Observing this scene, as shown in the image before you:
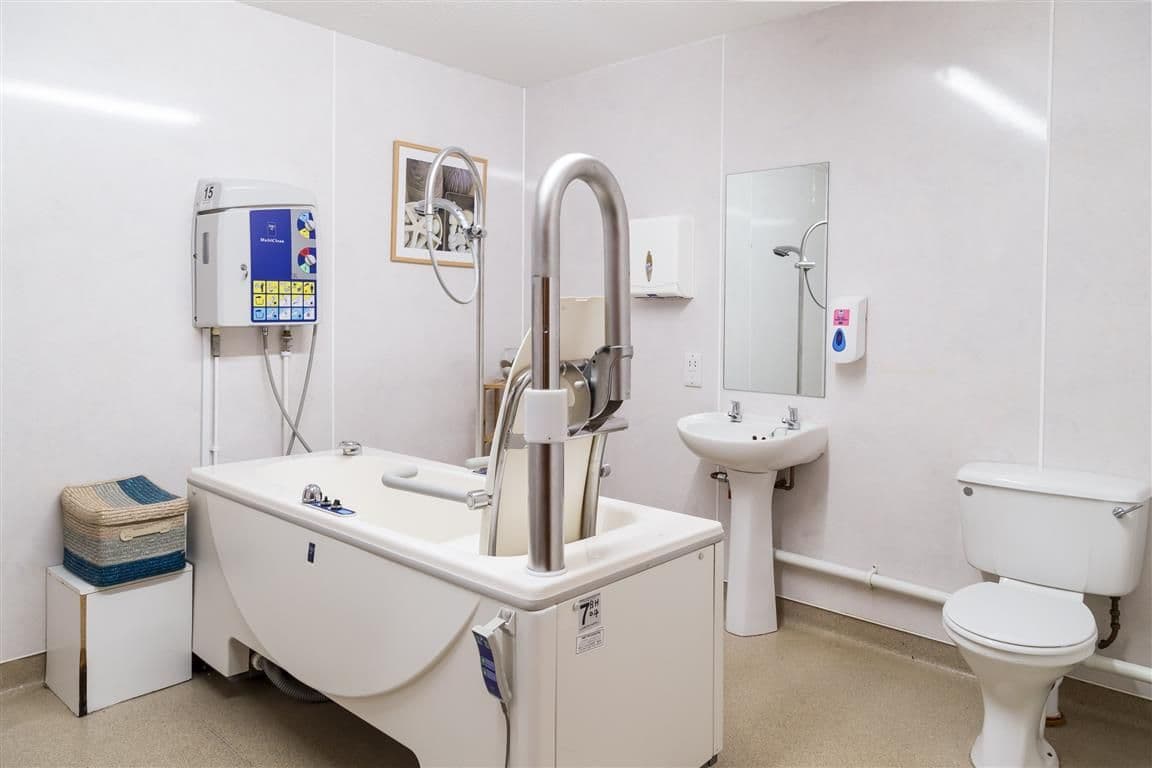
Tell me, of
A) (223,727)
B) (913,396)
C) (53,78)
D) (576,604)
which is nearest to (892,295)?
(913,396)

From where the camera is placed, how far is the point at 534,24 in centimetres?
312

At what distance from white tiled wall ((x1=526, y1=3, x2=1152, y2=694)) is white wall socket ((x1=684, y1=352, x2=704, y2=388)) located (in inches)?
2.2

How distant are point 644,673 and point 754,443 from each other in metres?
1.19

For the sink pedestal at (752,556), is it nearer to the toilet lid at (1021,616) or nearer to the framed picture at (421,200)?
the toilet lid at (1021,616)

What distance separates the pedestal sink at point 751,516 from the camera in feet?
9.55

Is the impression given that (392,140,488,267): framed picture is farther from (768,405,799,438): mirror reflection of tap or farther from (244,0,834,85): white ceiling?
(768,405,799,438): mirror reflection of tap

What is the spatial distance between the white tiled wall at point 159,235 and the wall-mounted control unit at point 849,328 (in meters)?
1.81

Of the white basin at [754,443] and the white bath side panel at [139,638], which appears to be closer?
the white bath side panel at [139,638]

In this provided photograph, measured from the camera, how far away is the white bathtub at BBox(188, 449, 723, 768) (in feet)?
5.18

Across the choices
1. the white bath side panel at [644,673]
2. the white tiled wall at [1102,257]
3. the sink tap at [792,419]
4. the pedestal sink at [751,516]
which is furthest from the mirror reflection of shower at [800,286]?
the white bath side panel at [644,673]

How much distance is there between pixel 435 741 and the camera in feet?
5.71

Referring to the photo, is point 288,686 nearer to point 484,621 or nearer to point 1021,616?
point 484,621

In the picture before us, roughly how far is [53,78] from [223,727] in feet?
6.85

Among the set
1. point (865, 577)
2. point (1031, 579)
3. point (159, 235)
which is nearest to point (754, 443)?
point (865, 577)
